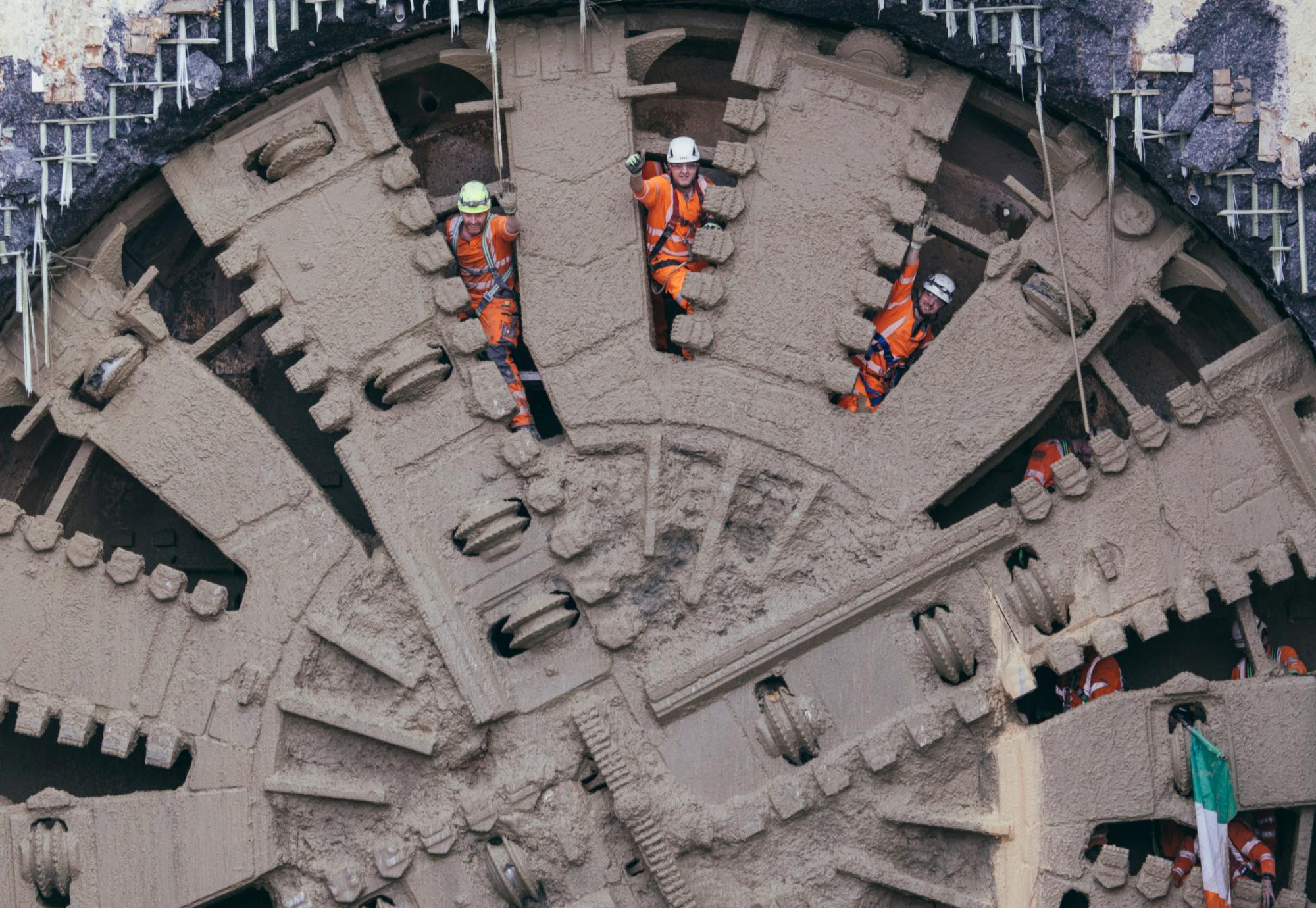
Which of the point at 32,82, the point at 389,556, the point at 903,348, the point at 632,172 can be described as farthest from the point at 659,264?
the point at 32,82

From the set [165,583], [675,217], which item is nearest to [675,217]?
[675,217]

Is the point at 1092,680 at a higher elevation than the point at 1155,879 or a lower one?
higher

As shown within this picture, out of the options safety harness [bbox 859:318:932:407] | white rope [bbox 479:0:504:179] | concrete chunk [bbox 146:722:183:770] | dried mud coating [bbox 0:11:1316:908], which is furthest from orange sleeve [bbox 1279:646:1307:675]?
concrete chunk [bbox 146:722:183:770]

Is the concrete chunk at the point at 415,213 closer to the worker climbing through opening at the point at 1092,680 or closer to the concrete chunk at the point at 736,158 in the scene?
the concrete chunk at the point at 736,158

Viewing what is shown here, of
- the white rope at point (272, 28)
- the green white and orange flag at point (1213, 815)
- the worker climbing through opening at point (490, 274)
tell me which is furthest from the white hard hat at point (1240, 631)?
the white rope at point (272, 28)

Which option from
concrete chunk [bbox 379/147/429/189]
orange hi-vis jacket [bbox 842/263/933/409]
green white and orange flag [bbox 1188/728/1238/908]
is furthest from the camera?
orange hi-vis jacket [bbox 842/263/933/409]

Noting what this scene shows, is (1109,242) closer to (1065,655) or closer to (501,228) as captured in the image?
(1065,655)

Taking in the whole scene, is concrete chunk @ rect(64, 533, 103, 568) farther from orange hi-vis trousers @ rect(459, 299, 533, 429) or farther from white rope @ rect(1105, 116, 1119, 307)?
white rope @ rect(1105, 116, 1119, 307)
